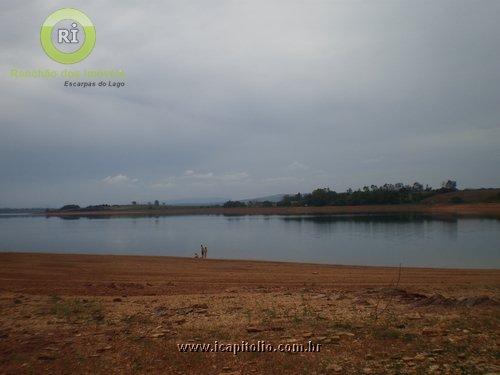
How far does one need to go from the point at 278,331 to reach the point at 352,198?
9419 centimetres

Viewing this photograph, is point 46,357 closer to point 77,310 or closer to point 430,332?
point 77,310

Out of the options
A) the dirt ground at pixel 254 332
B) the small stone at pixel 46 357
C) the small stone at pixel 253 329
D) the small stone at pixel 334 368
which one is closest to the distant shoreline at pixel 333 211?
the dirt ground at pixel 254 332

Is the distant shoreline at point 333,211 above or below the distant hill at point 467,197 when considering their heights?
below

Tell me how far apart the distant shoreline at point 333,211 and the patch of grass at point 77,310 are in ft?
223

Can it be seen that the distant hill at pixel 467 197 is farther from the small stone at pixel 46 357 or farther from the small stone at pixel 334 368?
the small stone at pixel 46 357

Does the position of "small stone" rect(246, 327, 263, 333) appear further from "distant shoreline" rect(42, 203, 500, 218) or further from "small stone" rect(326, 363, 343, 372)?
"distant shoreline" rect(42, 203, 500, 218)

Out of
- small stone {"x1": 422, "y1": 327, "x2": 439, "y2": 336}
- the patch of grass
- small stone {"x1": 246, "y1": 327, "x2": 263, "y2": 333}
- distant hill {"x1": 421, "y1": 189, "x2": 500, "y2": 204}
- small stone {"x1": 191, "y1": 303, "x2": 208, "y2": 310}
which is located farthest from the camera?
distant hill {"x1": 421, "y1": 189, "x2": 500, "y2": 204}

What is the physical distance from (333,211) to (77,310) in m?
91.3

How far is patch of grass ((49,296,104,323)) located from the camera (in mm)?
6918

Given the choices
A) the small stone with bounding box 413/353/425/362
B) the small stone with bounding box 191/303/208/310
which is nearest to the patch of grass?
the small stone with bounding box 191/303/208/310

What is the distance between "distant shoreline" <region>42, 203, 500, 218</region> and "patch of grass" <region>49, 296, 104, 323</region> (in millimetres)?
67984

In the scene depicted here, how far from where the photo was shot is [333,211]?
95875 millimetres

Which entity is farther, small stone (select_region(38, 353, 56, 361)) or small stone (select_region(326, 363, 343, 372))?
small stone (select_region(38, 353, 56, 361))

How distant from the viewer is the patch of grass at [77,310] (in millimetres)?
6918
